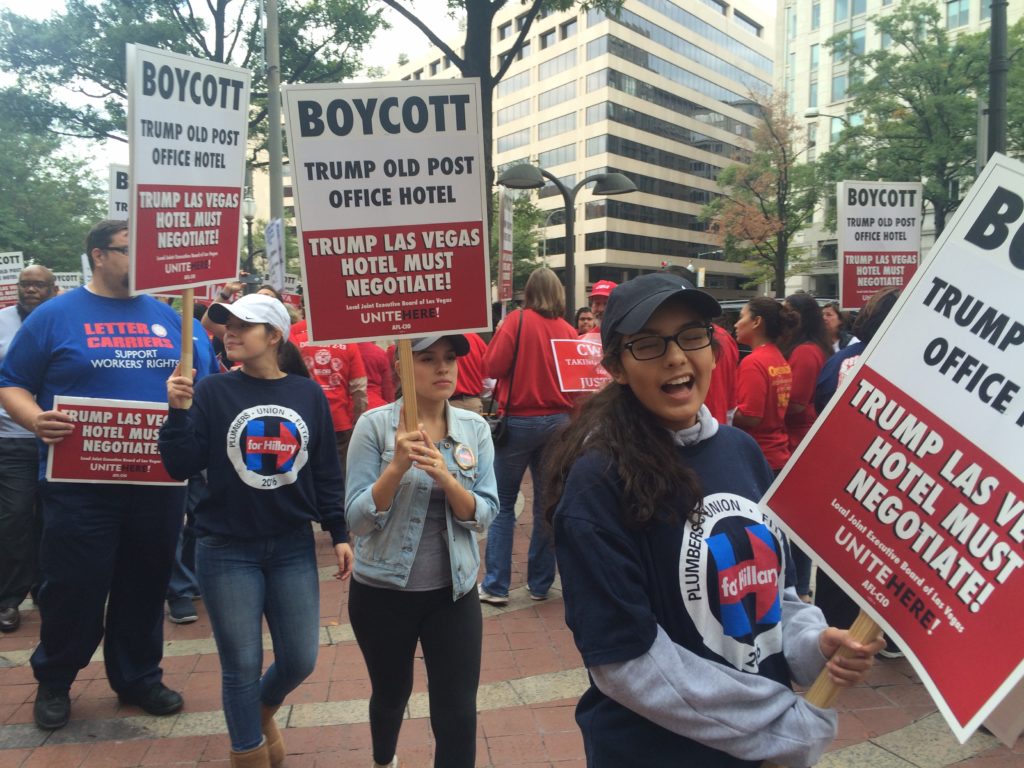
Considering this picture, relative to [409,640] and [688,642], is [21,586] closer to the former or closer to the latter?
[409,640]

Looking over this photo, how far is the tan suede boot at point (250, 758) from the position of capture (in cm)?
290

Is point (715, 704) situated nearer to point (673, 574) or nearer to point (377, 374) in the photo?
point (673, 574)

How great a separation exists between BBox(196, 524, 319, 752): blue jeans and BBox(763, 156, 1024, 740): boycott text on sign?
209cm

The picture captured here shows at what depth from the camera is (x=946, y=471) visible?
142 centimetres

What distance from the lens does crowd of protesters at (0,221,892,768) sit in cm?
159

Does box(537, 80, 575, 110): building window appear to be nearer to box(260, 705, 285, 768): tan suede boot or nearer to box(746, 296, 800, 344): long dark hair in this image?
box(746, 296, 800, 344): long dark hair

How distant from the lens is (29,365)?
3568mm

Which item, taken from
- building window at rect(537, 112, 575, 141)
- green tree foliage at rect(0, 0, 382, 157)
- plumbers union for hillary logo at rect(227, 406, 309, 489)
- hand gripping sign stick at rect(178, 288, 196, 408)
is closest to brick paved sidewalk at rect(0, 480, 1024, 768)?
plumbers union for hillary logo at rect(227, 406, 309, 489)

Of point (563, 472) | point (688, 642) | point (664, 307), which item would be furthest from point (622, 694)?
point (664, 307)

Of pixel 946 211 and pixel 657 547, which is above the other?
pixel 946 211

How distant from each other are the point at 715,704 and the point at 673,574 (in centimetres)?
26

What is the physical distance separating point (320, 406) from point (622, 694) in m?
2.02

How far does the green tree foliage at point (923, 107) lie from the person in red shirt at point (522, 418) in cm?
2564

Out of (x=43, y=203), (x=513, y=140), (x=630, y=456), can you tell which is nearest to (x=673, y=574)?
(x=630, y=456)
